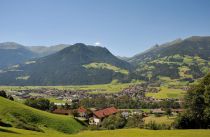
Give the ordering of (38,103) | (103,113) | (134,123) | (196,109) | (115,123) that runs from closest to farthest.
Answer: (196,109)
(134,123)
(115,123)
(38,103)
(103,113)

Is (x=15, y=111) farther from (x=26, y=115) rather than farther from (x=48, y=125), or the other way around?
(x=48, y=125)

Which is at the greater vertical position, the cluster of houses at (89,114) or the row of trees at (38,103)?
the row of trees at (38,103)

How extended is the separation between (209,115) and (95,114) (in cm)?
9758

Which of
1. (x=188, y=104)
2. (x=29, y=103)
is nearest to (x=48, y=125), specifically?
(x=188, y=104)

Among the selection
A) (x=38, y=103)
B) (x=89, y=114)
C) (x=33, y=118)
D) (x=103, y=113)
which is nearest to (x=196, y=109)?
(x=33, y=118)

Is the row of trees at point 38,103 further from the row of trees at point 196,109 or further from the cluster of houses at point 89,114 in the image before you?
the row of trees at point 196,109

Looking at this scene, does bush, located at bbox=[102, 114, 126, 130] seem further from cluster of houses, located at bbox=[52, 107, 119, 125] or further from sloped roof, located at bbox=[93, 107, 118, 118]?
sloped roof, located at bbox=[93, 107, 118, 118]

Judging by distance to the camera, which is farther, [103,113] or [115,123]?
[103,113]

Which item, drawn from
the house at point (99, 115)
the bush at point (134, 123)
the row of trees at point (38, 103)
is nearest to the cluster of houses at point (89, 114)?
the house at point (99, 115)

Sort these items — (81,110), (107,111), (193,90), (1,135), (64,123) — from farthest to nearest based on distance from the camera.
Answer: (107,111)
(81,110)
(64,123)
(193,90)
(1,135)

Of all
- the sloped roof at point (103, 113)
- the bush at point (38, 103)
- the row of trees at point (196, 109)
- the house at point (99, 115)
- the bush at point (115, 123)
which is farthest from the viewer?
the sloped roof at point (103, 113)

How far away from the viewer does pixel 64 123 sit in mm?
98188

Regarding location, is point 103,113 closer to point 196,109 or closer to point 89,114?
point 89,114

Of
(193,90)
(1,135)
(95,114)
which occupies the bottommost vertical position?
(95,114)
